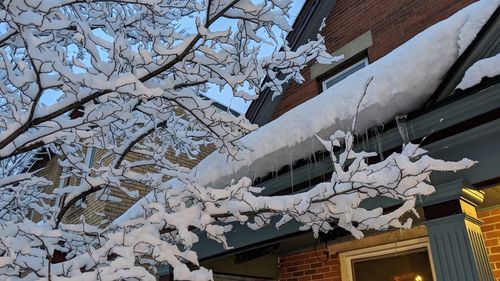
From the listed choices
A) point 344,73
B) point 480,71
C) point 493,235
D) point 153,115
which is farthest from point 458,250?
point 344,73

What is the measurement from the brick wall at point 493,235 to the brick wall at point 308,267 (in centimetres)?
195

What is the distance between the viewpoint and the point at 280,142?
3.63 m

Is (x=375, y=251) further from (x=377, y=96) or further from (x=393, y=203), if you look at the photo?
(x=377, y=96)

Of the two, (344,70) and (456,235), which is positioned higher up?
(344,70)

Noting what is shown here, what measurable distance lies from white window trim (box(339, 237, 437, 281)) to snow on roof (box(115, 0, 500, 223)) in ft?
7.36

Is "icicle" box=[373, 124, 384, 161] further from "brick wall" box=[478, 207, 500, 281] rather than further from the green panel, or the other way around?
"brick wall" box=[478, 207, 500, 281]

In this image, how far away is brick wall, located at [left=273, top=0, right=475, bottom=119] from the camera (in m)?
5.62

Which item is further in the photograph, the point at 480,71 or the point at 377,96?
the point at 377,96

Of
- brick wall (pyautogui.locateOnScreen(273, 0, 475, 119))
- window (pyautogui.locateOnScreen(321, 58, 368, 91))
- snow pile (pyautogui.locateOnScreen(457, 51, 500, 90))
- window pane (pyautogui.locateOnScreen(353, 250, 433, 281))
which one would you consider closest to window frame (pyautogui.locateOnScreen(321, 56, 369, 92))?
window (pyautogui.locateOnScreen(321, 58, 368, 91))

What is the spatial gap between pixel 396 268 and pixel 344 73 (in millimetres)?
3264

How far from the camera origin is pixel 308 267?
5910 millimetres

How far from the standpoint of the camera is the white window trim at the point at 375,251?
4.89 meters

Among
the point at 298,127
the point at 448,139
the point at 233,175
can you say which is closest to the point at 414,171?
the point at 448,139

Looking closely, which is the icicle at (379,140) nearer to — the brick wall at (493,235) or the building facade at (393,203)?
the building facade at (393,203)
